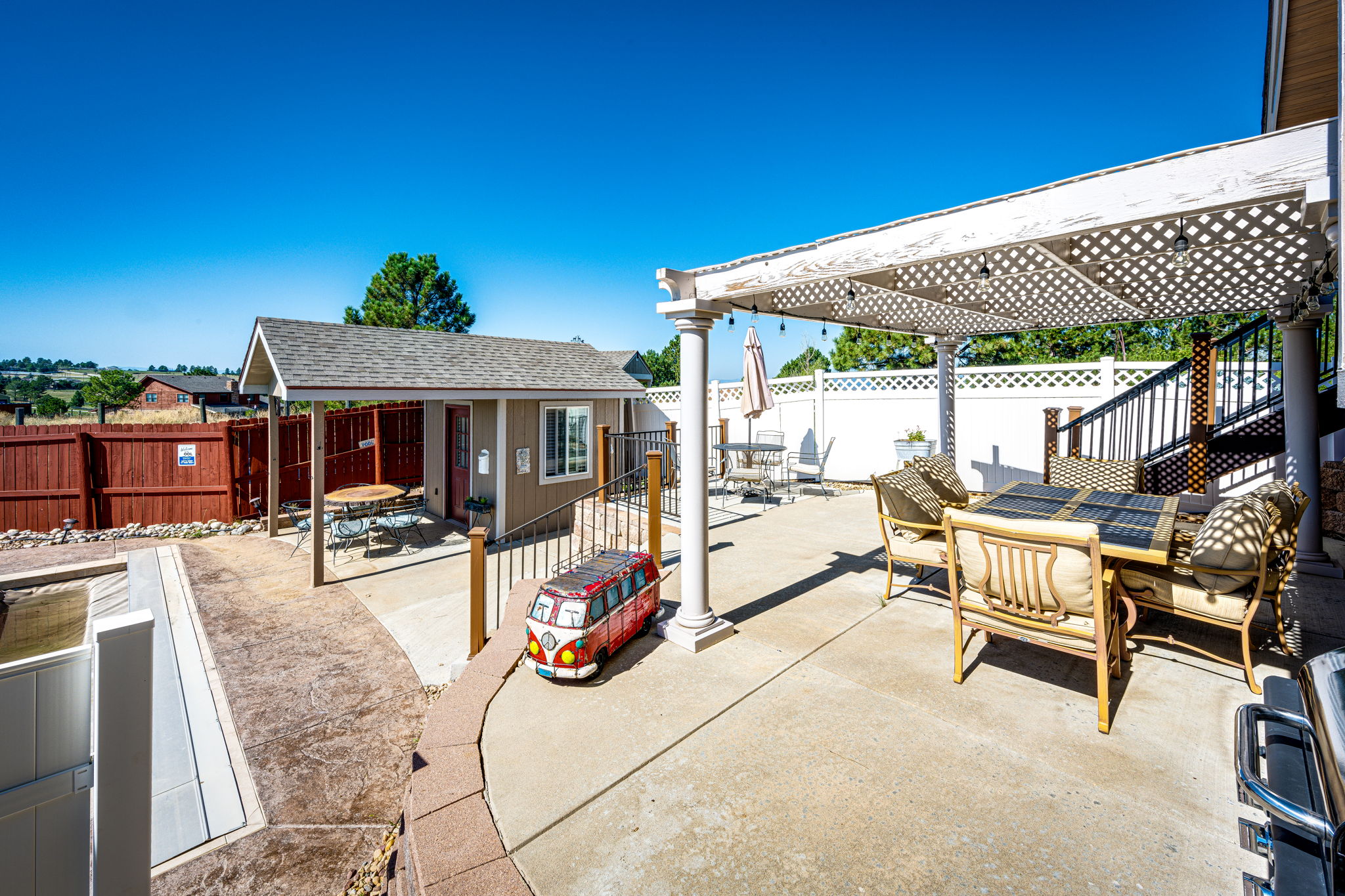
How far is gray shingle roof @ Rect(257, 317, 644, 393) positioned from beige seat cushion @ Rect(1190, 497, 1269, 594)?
25.5ft

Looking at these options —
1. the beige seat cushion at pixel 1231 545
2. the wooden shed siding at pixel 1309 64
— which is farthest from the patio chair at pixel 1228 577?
the wooden shed siding at pixel 1309 64

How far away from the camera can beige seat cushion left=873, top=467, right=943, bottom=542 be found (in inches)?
165

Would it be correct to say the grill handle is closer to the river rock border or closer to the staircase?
the staircase

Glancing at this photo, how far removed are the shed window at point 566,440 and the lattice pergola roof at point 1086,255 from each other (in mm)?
5211

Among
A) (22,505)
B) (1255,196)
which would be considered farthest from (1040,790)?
(22,505)

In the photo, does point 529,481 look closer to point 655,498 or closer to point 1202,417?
point 655,498

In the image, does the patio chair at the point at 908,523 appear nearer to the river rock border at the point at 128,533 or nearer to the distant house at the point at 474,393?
the distant house at the point at 474,393

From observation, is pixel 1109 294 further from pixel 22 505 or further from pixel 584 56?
pixel 22 505

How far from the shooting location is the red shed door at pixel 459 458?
373 inches

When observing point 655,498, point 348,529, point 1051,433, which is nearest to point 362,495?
point 348,529

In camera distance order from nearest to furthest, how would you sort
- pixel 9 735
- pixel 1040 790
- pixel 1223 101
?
pixel 9 735, pixel 1040 790, pixel 1223 101

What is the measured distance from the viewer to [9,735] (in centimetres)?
130

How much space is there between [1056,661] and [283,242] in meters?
29.0

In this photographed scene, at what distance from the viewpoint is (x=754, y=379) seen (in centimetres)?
953
